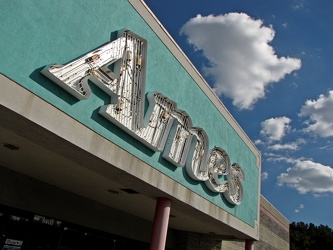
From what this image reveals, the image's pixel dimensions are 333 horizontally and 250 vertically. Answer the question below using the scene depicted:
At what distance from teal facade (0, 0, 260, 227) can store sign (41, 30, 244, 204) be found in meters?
0.20

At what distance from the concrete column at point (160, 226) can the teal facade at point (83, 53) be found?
94cm

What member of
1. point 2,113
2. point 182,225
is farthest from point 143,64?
point 182,225

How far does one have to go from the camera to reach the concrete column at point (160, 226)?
11047 mm

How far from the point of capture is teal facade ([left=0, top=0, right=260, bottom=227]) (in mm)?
6734

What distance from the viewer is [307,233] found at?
82.1m

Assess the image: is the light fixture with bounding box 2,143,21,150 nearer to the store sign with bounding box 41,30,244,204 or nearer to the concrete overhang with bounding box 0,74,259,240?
the concrete overhang with bounding box 0,74,259,240

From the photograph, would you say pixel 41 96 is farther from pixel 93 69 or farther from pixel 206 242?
pixel 206 242

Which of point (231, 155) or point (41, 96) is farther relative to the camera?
point (231, 155)

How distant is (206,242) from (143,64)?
43.5 ft

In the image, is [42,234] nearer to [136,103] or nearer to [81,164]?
[81,164]

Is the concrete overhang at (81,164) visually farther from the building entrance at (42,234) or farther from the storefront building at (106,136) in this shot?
the building entrance at (42,234)

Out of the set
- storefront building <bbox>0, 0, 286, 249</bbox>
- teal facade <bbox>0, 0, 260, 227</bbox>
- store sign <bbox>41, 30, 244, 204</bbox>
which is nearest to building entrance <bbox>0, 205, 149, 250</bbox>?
storefront building <bbox>0, 0, 286, 249</bbox>

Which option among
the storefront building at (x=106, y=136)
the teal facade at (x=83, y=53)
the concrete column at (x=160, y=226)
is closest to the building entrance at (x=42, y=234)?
the storefront building at (x=106, y=136)

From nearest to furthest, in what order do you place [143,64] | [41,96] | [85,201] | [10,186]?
[41,96]
[143,64]
[10,186]
[85,201]
